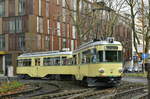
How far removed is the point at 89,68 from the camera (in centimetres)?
2173

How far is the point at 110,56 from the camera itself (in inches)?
832

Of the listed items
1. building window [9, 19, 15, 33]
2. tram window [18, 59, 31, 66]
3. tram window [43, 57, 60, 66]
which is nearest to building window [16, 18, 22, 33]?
building window [9, 19, 15, 33]

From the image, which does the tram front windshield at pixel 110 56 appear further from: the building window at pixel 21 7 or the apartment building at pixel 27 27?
the building window at pixel 21 7

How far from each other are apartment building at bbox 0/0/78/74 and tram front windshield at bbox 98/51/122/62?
39735mm

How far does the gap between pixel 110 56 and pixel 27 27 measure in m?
42.2

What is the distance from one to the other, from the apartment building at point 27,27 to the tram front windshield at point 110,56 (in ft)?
130

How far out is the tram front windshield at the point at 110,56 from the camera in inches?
Result: 821

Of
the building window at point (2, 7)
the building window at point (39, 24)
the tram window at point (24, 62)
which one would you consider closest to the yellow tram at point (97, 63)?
the tram window at point (24, 62)

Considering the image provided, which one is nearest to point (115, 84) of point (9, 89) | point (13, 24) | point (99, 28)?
point (9, 89)

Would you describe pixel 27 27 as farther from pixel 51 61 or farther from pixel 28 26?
pixel 51 61

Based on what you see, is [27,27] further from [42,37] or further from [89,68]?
[89,68]

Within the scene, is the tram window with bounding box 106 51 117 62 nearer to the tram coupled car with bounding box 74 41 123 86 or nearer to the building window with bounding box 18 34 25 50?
the tram coupled car with bounding box 74 41 123 86

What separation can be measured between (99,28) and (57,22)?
2155 cm

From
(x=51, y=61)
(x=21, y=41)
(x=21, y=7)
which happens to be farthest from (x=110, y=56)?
(x=21, y=7)
